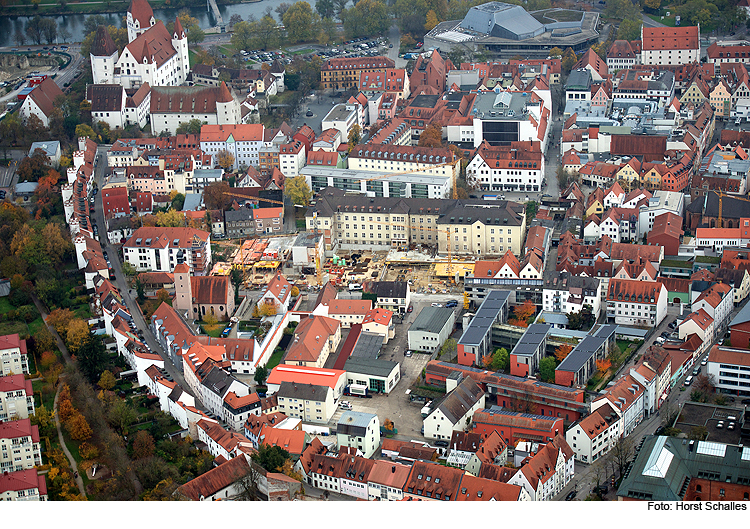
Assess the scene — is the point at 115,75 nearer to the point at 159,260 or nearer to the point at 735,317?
the point at 159,260

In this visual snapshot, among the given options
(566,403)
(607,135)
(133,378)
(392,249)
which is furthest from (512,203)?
(133,378)

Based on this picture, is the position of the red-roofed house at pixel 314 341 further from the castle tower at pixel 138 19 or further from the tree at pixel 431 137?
the castle tower at pixel 138 19

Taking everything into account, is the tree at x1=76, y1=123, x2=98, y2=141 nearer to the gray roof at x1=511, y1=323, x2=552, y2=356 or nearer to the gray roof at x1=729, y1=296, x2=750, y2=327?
the gray roof at x1=511, y1=323, x2=552, y2=356

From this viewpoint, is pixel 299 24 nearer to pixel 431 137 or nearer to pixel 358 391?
pixel 431 137

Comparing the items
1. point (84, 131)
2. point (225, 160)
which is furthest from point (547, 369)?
point (84, 131)

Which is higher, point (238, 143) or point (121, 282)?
point (238, 143)

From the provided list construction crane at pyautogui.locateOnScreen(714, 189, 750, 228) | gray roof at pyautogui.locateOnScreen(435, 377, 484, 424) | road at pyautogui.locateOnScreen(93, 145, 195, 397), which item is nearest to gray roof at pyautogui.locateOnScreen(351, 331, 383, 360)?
gray roof at pyautogui.locateOnScreen(435, 377, 484, 424)

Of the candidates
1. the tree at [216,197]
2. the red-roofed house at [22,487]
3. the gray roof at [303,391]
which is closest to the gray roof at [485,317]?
the gray roof at [303,391]

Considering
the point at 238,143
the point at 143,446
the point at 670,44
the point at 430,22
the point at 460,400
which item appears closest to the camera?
the point at 143,446
